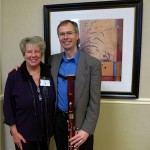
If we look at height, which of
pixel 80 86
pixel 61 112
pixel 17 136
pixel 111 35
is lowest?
pixel 17 136

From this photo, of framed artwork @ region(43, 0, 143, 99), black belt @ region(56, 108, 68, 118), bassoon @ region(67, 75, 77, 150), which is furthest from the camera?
framed artwork @ region(43, 0, 143, 99)

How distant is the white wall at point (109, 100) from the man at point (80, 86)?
16.4 inches

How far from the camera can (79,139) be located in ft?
4.58

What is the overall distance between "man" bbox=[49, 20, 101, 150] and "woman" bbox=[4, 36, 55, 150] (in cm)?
9

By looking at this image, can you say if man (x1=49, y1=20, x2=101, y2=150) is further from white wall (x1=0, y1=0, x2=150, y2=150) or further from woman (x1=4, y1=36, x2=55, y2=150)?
white wall (x1=0, y1=0, x2=150, y2=150)

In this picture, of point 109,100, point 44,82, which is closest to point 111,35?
point 109,100

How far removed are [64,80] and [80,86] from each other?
132 mm

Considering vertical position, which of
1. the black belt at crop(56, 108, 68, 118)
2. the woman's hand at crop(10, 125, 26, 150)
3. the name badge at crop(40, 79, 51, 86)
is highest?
the name badge at crop(40, 79, 51, 86)

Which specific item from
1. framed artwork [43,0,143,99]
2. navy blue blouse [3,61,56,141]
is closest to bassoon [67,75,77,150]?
navy blue blouse [3,61,56,141]

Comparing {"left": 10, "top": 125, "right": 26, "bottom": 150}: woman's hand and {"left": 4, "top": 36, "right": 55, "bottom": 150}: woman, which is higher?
{"left": 4, "top": 36, "right": 55, "bottom": 150}: woman

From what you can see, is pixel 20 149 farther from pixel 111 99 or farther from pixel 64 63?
pixel 111 99

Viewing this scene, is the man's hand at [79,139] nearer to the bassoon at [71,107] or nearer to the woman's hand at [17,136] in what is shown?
the bassoon at [71,107]

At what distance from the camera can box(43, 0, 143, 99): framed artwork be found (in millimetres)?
1717

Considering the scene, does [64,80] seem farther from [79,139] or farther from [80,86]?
[79,139]
